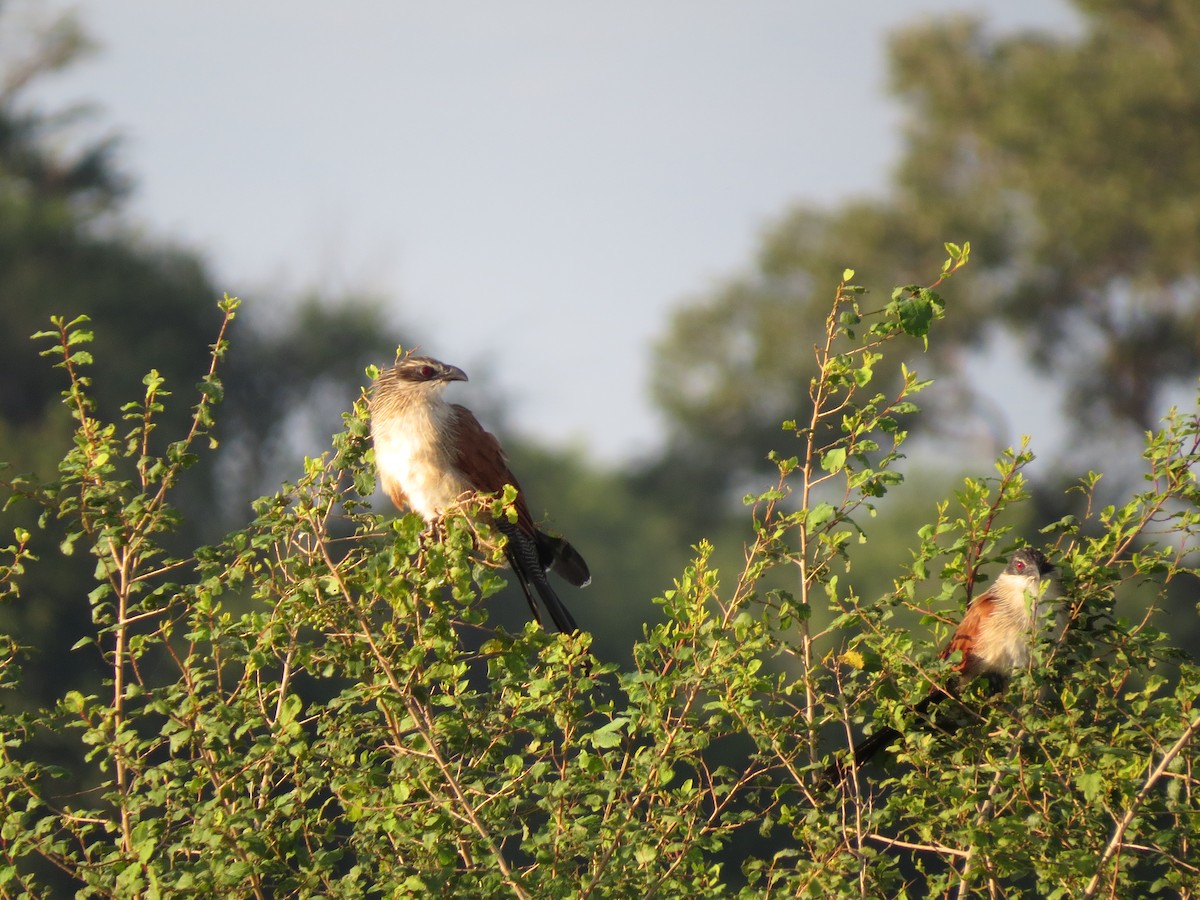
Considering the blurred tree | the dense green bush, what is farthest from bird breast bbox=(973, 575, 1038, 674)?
the blurred tree

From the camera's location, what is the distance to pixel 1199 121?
33.2 meters

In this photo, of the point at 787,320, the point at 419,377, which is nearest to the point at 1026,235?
the point at 787,320

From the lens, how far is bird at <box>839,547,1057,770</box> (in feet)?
15.7

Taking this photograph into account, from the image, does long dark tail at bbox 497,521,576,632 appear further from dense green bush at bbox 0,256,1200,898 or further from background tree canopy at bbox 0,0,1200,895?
background tree canopy at bbox 0,0,1200,895

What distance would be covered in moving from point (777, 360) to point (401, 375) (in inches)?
1271

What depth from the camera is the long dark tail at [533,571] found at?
5617 mm

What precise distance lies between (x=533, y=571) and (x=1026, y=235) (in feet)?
106

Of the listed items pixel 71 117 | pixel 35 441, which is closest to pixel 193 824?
pixel 35 441

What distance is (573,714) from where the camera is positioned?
3854mm

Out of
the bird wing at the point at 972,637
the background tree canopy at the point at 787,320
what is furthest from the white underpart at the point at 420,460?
the background tree canopy at the point at 787,320

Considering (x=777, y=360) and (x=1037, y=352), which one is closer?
(x=1037, y=352)

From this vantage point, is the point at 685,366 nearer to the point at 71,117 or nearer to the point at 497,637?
the point at 71,117

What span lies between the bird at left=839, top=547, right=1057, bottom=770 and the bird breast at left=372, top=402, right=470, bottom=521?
6.66 feet

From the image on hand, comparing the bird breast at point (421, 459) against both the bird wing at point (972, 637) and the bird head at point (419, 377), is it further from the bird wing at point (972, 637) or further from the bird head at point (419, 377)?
the bird wing at point (972, 637)
